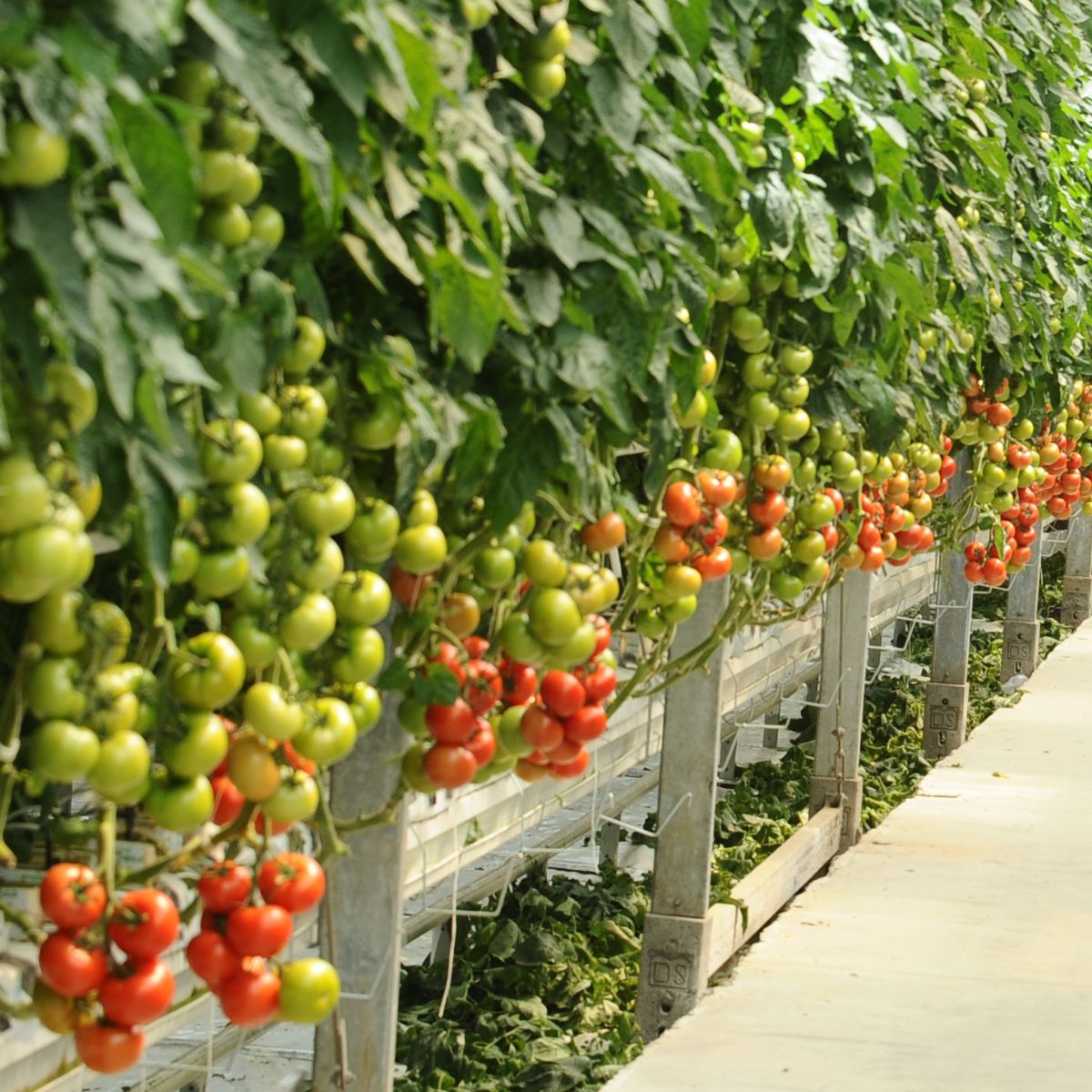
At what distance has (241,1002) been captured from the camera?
1.25m

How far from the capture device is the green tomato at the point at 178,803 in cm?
112

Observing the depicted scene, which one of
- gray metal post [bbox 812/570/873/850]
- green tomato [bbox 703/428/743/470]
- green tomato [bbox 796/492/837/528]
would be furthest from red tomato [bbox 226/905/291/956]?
gray metal post [bbox 812/570/873/850]

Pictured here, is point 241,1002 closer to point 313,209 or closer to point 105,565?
point 105,565

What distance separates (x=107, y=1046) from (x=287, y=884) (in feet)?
0.60

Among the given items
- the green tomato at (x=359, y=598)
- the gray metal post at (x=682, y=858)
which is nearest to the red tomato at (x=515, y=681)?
the green tomato at (x=359, y=598)

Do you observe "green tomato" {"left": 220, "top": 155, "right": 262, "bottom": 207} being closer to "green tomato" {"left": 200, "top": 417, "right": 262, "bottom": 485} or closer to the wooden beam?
"green tomato" {"left": 200, "top": 417, "right": 262, "bottom": 485}

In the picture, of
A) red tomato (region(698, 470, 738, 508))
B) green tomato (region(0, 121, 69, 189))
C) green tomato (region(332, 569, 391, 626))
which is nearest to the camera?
green tomato (region(0, 121, 69, 189))

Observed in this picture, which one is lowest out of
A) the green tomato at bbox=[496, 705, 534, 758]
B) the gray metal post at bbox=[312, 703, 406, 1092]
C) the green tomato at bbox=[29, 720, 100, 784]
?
the gray metal post at bbox=[312, 703, 406, 1092]

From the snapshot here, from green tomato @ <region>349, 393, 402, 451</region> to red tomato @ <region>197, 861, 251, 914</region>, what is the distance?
0.34 meters

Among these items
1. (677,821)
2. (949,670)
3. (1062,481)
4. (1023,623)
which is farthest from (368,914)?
(1023,623)

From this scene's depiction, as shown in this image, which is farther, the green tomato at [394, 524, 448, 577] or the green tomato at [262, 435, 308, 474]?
the green tomato at [394, 524, 448, 577]

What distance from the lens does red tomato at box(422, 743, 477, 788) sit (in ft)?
5.08

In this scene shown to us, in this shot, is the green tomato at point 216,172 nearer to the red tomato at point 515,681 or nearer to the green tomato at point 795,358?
the red tomato at point 515,681

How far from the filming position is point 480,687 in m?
1.63
